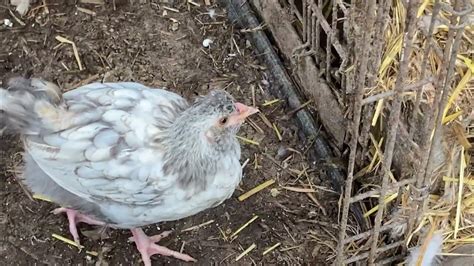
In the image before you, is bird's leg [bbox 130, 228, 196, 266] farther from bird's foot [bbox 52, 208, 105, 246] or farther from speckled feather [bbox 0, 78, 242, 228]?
speckled feather [bbox 0, 78, 242, 228]

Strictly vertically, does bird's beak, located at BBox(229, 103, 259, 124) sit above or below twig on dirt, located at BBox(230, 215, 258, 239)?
above

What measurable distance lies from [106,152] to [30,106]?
0.33 metres

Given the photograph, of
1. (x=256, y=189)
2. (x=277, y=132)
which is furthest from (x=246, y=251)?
(x=277, y=132)

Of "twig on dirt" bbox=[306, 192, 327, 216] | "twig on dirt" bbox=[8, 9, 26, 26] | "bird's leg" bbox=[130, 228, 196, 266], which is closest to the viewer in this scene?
"bird's leg" bbox=[130, 228, 196, 266]

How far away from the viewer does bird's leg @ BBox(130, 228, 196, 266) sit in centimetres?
396

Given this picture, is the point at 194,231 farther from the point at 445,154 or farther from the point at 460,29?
the point at 460,29

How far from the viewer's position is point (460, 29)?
282 centimetres

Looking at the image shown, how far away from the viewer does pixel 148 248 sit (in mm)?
3982

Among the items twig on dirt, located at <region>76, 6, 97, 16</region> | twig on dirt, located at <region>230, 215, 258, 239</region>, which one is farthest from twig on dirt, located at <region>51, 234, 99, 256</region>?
twig on dirt, located at <region>76, 6, 97, 16</region>

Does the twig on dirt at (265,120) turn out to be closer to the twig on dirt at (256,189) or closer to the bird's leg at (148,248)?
the twig on dirt at (256,189)

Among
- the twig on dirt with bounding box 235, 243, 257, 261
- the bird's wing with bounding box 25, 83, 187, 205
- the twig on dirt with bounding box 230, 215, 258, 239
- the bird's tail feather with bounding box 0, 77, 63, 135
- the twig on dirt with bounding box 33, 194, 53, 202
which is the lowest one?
the twig on dirt with bounding box 235, 243, 257, 261

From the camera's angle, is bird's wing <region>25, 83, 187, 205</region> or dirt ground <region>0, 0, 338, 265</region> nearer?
bird's wing <region>25, 83, 187, 205</region>

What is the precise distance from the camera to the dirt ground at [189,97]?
13.3ft

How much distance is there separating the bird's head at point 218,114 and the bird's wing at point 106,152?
0.21 metres
